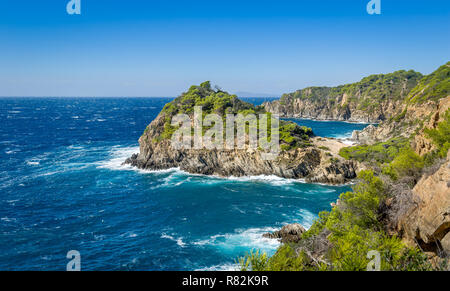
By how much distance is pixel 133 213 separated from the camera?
4838 cm

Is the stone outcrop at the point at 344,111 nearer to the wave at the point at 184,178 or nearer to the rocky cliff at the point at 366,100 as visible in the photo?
the rocky cliff at the point at 366,100

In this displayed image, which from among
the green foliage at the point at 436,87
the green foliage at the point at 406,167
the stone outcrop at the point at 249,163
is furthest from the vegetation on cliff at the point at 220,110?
the green foliage at the point at 436,87

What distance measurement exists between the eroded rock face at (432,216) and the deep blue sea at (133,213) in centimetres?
1900

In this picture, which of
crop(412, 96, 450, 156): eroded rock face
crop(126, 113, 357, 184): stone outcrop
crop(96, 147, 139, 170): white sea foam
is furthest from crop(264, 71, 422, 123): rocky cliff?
crop(96, 147, 139, 170): white sea foam

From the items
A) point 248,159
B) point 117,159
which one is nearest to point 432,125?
point 248,159

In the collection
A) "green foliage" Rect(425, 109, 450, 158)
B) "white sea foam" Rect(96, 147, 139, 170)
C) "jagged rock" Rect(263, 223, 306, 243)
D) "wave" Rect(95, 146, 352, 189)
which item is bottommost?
"jagged rock" Rect(263, 223, 306, 243)

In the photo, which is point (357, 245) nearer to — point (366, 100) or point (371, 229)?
point (371, 229)

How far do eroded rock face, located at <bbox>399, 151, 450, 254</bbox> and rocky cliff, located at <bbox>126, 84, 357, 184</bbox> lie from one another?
4305 cm

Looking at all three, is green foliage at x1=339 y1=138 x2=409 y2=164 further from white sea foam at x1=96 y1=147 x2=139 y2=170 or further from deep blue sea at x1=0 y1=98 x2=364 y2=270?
white sea foam at x1=96 y1=147 x2=139 y2=170

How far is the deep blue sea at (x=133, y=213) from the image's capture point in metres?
35.2

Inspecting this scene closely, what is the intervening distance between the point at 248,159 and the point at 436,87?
67.4 m

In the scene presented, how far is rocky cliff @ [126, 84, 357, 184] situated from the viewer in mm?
63531
